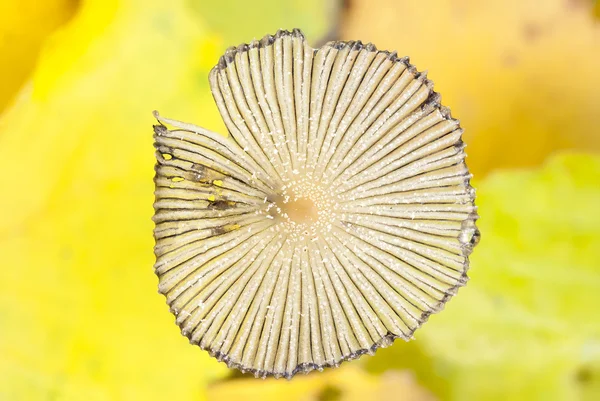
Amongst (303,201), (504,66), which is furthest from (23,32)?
(504,66)

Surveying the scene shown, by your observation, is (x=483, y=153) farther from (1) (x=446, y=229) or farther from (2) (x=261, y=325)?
(2) (x=261, y=325)

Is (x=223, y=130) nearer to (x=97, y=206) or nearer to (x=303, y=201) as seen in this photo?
(x=97, y=206)

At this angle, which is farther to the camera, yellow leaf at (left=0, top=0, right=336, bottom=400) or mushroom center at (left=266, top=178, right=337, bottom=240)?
yellow leaf at (left=0, top=0, right=336, bottom=400)

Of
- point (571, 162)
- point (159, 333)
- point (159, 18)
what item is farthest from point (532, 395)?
point (159, 18)

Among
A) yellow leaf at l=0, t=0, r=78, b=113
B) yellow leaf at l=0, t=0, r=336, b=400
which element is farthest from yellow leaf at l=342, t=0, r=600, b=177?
yellow leaf at l=0, t=0, r=78, b=113

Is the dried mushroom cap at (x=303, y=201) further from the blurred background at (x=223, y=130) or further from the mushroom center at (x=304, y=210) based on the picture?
the blurred background at (x=223, y=130)

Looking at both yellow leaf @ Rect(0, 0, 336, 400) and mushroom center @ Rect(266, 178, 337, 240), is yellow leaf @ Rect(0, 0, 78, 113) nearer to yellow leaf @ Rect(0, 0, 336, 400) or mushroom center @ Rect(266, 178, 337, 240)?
yellow leaf @ Rect(0, 0, 336, 400)
